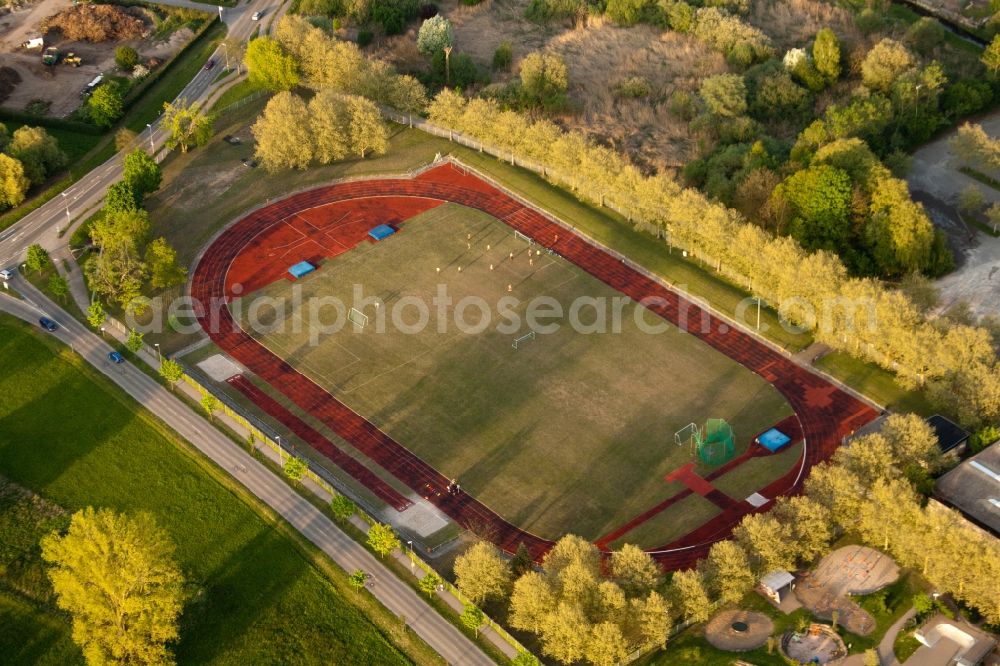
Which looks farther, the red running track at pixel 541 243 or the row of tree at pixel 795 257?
the row of tree at pixel 795 257

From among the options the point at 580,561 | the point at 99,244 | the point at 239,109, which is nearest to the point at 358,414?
the point at 580,561

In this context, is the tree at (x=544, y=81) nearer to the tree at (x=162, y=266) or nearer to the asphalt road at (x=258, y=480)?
the tree at (x=162, y=266)

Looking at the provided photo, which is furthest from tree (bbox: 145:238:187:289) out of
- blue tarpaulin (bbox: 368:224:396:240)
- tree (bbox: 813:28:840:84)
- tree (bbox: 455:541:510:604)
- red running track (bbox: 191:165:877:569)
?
tree (bbox: 813:28:840:84)

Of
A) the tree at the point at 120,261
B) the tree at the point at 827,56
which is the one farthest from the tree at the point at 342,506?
the tree at the point at 827,56

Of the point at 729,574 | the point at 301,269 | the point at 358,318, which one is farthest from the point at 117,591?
the point at 301,269

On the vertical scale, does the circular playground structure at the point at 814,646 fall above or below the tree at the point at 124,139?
below

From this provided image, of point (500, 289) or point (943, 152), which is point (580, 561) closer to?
point (500, 289)

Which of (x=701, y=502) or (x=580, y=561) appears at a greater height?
(x=580, y=561)
